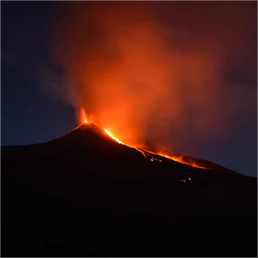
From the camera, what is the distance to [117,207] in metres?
31.9

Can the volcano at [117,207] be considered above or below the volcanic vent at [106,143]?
below

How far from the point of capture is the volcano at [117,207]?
26.2m

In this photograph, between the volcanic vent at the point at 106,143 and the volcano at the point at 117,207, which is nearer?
the volcano at the point at 117,207

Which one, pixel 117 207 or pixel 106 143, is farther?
pixel 106 143

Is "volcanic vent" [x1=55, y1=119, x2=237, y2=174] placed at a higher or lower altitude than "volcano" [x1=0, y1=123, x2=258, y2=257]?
higher

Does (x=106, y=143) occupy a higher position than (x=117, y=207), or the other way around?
(x=106, y=143)

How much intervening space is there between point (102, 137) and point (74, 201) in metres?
24.8

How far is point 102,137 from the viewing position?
55938 millimetres

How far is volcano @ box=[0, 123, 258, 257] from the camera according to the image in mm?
26208

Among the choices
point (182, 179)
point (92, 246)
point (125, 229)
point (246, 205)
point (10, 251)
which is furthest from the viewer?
point (182, 179)

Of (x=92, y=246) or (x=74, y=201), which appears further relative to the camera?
(x=74, y=201)

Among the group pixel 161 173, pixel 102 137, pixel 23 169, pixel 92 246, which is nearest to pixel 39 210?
pixel 92 246

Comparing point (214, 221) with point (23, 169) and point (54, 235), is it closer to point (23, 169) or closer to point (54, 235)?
point (54, 235)

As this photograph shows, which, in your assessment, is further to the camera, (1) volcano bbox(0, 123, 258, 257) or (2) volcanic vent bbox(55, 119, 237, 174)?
(2) volcanic vent bbox(55, 119, 237, 174)
